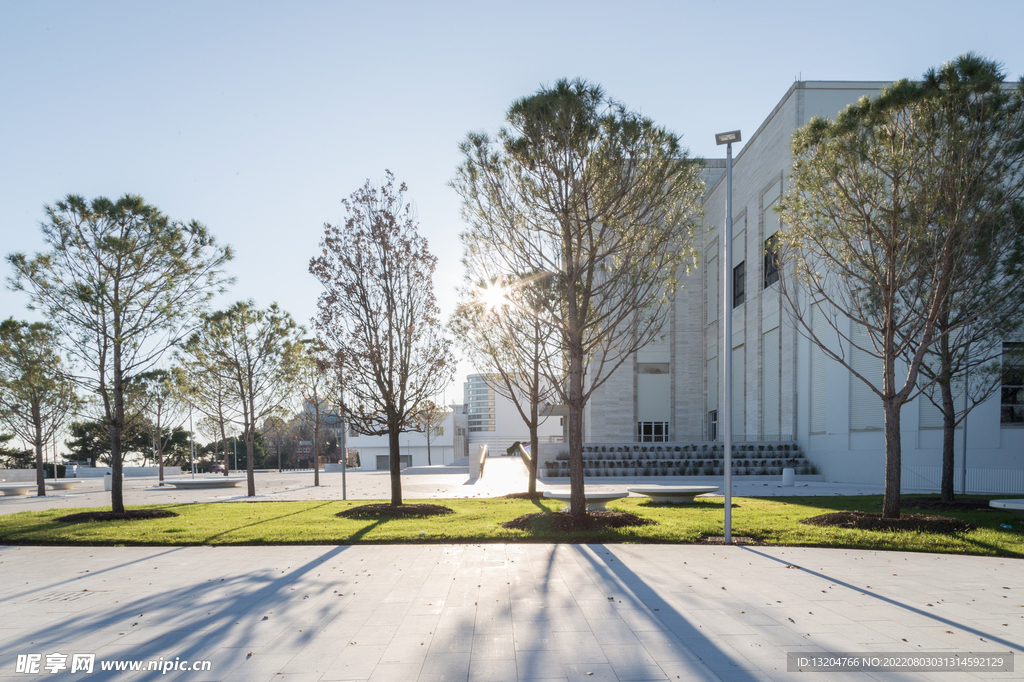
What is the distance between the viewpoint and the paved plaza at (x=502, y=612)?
18.1 feet

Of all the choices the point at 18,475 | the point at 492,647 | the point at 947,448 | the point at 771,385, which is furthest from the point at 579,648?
the point at 18,475

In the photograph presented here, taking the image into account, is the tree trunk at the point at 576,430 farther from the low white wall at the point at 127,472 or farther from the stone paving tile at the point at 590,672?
the low white wall at the point at 127,472

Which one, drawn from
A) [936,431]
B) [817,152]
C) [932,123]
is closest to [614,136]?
[817,152]

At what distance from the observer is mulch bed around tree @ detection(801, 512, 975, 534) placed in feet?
43.1

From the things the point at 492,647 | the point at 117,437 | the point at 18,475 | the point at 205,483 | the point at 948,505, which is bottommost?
the point at 18,475

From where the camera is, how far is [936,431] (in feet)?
82.4

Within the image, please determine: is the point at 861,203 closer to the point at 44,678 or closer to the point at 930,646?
the point at 930,646

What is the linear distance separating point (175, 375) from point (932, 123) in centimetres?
2079

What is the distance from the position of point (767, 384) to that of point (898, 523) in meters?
24.0

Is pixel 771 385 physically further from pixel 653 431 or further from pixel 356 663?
pixel 356 663

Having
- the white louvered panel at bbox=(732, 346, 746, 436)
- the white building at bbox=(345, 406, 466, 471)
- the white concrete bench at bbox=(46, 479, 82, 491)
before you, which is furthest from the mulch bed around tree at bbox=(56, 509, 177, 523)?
the white building at bbox=(345, 406, 466, 471)

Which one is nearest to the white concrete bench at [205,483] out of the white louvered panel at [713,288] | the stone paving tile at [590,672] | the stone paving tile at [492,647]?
the stone paving tile at [492,647]

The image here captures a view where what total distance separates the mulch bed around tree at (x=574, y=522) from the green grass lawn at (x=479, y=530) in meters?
0.40

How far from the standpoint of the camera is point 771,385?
118 feet
